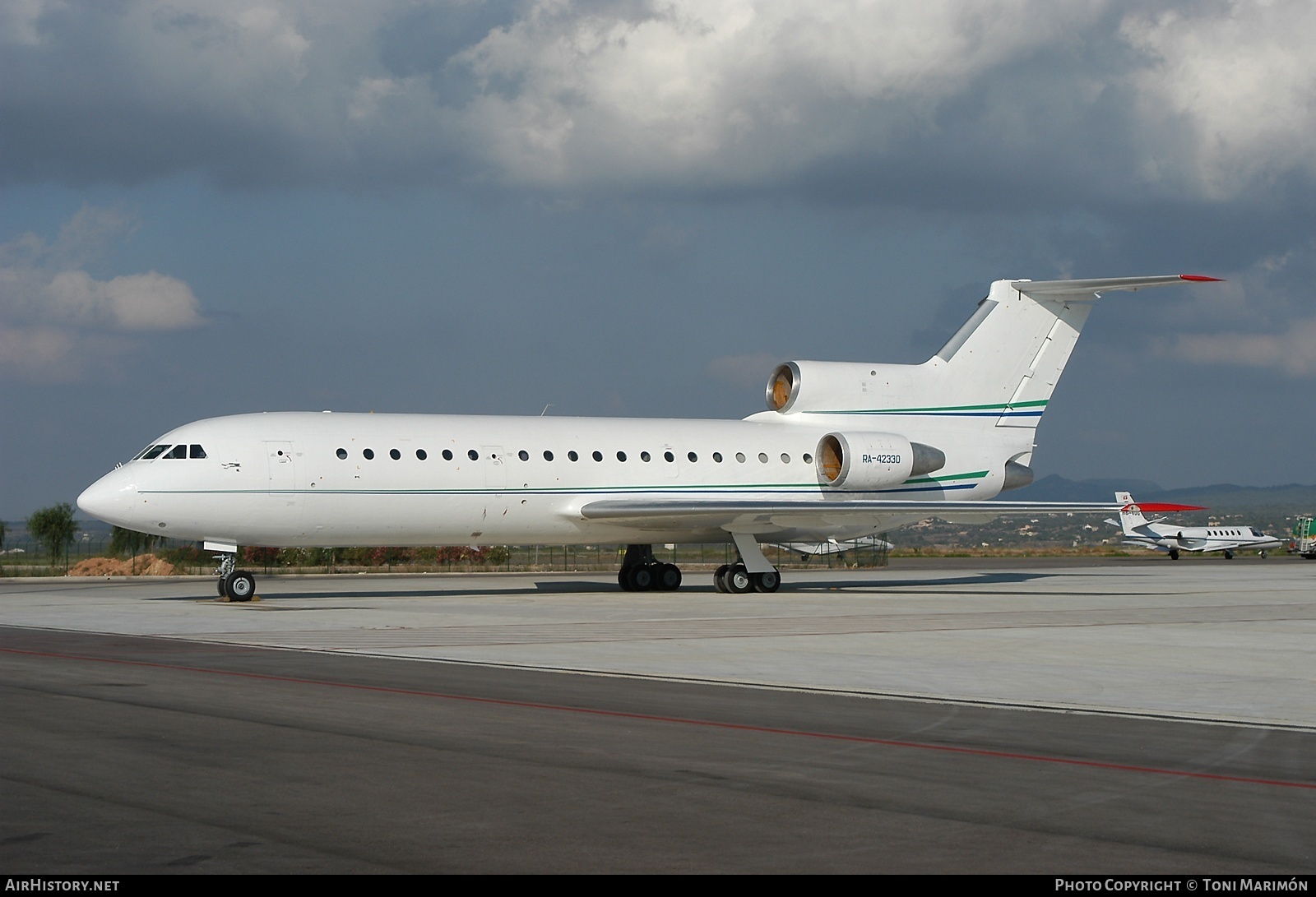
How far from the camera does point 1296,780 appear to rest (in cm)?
823

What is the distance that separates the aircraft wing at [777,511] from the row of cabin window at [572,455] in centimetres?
117

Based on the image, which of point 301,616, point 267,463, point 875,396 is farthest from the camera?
point 875,396

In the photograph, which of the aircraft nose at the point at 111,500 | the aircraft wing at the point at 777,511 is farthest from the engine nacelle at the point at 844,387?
the aircraft nose at the point at 111,500

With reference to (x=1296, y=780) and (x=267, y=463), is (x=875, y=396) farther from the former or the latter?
(x=1296, y=780)

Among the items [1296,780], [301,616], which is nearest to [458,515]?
[301,616]

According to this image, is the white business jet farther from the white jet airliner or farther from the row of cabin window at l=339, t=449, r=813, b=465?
the row of cabin window at l=339, t=449, r=813, b=465

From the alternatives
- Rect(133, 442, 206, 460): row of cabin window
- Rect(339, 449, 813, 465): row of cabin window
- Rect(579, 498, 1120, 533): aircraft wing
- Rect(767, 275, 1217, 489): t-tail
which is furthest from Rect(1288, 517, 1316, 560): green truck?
Rect(133, 442, 206, 460): row of cabin window

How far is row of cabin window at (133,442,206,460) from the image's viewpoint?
1029 inches

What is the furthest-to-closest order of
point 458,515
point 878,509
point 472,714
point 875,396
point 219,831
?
point 875,396 < point 878,509 < point 458,515 < point 472,714 < point 219,831

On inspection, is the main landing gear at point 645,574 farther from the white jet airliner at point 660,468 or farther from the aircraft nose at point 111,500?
the aircraft nose at point 111,500

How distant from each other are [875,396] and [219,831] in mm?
28412

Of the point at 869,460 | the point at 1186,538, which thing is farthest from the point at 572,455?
the point at 1186,538

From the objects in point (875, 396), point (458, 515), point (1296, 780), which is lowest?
point (1296, 780)

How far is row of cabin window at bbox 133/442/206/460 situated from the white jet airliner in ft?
0.14
